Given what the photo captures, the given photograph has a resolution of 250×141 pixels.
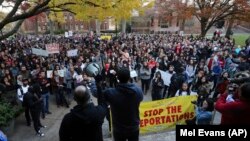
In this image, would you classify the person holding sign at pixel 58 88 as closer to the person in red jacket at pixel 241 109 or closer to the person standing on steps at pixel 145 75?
the person standing on steps at pixel 145 75

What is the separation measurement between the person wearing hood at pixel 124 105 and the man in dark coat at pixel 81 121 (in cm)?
55

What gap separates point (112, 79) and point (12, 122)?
4.34 metres

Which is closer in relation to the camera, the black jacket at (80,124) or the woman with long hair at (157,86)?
the black jacket at (80,124)

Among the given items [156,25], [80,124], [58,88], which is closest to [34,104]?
[58,88]

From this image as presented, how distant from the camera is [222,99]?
4.13 m

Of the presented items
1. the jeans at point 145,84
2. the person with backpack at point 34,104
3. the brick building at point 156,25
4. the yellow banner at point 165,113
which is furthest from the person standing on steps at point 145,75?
the brick building at point 156,25

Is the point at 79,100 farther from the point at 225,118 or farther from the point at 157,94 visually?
the point at 157,94

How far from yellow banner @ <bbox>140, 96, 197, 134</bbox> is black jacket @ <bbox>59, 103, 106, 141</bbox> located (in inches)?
172

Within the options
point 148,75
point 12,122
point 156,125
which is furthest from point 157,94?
point 12,122

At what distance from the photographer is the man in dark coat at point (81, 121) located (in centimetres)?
335

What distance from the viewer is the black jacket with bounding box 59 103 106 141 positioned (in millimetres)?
3346

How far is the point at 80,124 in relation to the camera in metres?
3.36

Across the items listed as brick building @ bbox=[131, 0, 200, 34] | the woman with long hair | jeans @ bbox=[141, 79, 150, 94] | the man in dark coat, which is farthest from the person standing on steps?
brick building @ bbox=[131, 0, 200, 34]

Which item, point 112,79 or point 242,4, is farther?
point 242,4
